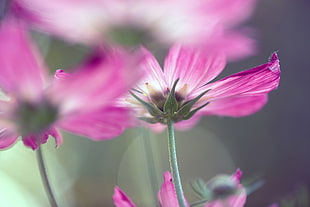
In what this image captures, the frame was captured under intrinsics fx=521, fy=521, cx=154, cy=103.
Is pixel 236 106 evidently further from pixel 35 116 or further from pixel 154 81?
pixel 35 116

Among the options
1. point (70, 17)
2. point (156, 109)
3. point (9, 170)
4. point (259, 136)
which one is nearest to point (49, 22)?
point (70, 17)

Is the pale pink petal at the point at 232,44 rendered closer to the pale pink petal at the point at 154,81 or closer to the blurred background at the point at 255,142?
the pale pink petal at the point at 154,81

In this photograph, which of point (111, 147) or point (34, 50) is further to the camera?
point (111, 147)

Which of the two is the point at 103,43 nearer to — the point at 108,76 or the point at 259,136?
the point at 108,76

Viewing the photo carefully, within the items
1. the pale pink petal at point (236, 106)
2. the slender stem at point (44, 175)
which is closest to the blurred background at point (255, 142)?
the pale pink petal at point (236, 106)

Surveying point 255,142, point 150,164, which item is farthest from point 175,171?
point 255,142

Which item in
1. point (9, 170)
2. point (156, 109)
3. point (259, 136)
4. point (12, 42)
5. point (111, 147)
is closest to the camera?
point (12, 42)
